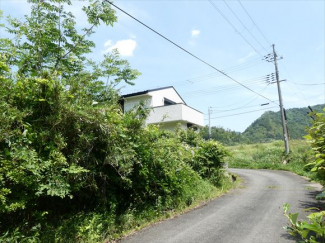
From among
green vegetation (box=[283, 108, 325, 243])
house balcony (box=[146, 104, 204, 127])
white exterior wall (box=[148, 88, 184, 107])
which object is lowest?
green vegetation (box=[283, 108, 325, 243])

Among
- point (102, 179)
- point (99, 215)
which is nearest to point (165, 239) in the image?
point (99, 215)

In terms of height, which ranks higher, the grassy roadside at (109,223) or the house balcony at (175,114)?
the house balcony at (175,114)

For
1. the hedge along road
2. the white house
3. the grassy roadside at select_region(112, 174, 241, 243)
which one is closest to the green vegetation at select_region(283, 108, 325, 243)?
the hedge along road

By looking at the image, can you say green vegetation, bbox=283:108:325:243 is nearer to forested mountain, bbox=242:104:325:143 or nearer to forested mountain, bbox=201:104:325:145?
forested mountain, bbox=201:104:325:145

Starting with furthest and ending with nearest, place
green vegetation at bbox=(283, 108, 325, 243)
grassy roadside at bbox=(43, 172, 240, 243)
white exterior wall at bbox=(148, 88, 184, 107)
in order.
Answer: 1. white exterior wall at bbox=(148, 88, 184, 107)
2. grassy roadside at bbox=(43, 172, 240, 243)
3. green vegetation at bbox=(283, 108, 325, 243)

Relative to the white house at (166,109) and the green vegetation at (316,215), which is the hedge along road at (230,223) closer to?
the green vegetation at (316,215)

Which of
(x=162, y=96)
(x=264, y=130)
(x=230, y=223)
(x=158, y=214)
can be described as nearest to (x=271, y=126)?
(x=264, y=130)

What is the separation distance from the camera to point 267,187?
11.5m

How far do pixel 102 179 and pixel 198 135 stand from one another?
28.1ft

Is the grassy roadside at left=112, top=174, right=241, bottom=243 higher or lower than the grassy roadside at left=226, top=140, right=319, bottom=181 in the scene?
lower

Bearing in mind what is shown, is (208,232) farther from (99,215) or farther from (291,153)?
(291,153)

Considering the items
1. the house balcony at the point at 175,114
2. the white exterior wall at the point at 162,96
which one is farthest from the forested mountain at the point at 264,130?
the house balcony at the point at 175,114

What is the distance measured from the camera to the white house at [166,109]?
19.1 metres

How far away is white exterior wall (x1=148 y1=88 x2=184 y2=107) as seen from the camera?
20114mm
